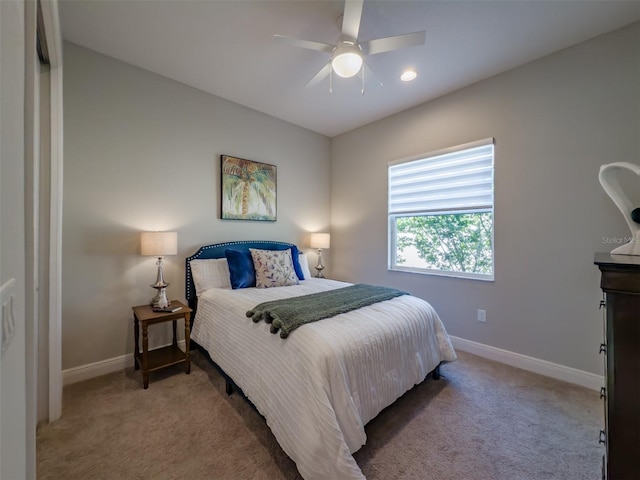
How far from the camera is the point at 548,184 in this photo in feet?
7.79

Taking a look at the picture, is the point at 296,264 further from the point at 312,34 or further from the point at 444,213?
the point at 312,34

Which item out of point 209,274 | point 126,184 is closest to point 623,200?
point 209,274

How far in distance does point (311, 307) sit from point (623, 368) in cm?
149

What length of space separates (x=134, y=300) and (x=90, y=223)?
0.80 m

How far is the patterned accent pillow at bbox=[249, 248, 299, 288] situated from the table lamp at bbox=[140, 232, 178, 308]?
2.71 ft

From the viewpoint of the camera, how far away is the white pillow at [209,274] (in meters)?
2.73

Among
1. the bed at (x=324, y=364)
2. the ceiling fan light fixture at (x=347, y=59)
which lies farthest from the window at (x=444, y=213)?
the ceiling fan light fixture at (x=347, y=59)

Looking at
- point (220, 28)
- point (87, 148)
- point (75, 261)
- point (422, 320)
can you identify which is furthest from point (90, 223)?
point (422, 320)

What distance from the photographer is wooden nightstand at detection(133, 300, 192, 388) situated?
7.10 feet

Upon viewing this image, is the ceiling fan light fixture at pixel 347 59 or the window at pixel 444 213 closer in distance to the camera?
the ceiling fan light fixture at pixel 347 59

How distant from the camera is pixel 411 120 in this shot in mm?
3287

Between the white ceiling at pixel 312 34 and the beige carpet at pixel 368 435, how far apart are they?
270cm

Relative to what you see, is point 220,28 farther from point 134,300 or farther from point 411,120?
point 134,300

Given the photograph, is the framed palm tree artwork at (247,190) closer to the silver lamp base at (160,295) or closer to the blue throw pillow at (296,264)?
the blue throw pillow at (296,264)
